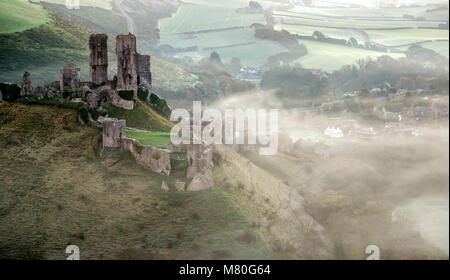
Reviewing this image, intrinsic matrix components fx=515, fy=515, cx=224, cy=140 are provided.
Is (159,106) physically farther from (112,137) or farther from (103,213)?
(103,213)

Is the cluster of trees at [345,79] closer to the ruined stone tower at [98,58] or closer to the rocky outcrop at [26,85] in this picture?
the ruined stone tower at [98,58]

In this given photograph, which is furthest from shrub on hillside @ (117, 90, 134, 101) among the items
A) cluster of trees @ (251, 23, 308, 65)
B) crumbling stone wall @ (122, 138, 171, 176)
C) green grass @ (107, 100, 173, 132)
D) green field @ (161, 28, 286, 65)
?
green field @ (161, 28, 286, 65)

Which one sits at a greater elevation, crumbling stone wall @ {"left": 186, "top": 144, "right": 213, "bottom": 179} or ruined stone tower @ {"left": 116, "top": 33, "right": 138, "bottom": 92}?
ruined stone tower @ {"left": 116, "top": 33, "right": 138, "bottom": 92}

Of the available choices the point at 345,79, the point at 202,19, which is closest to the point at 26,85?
the point at 202,19

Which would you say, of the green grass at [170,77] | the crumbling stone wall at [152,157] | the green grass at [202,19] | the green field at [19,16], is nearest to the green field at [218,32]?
the green grass at [202,19]

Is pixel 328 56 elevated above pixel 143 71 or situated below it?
above

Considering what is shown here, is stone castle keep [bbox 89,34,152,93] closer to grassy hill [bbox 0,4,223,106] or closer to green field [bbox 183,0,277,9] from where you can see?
grassy hill [bbox 0,4,223,106]
